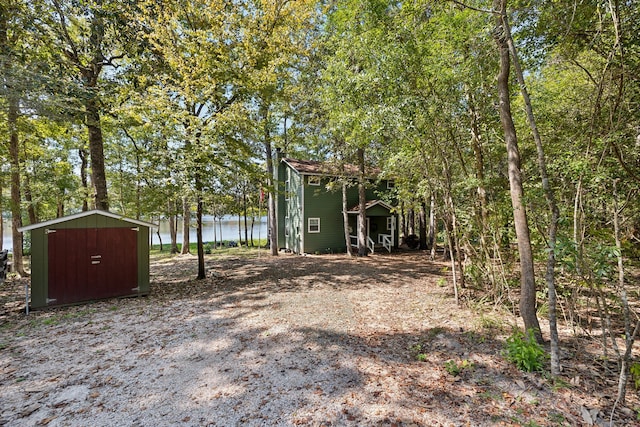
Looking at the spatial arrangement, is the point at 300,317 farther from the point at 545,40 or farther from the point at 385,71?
the point at 545,40

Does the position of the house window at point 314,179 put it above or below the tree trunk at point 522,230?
above

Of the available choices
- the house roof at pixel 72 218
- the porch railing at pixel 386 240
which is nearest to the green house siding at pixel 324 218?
the porch railing at pixel 386 240

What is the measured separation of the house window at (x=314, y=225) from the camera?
54.3 ft

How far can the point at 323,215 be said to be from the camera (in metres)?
16.9

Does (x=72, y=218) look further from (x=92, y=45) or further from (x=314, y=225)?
(x=314, y=225)

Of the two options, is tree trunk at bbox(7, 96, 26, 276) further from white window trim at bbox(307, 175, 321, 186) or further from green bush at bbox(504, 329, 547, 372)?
green bush at bbox(504, 329, 547, 372)

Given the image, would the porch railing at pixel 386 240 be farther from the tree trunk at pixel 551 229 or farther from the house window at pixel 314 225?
the tree trunk at pixel 551 229

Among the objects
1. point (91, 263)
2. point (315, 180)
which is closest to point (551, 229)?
point (91, 263)

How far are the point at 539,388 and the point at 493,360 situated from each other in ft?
2.21

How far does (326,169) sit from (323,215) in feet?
11.9

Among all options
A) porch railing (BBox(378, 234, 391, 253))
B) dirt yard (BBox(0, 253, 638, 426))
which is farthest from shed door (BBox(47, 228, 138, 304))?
porch railing (BBox(378, 234, 391, 253))

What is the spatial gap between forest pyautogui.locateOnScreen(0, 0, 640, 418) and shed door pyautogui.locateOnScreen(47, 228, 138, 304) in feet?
6.93

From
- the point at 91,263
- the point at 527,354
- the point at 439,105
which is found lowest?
the point at 527,354

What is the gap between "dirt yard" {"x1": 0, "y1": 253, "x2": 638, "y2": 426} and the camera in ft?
9.57
